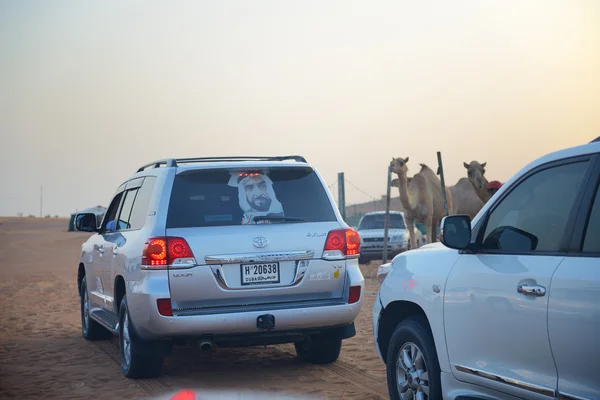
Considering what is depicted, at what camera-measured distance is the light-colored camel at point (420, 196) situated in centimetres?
2555

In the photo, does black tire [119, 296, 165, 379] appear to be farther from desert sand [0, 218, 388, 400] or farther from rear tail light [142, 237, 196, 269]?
rear tail light [142, 237, 196, 269]

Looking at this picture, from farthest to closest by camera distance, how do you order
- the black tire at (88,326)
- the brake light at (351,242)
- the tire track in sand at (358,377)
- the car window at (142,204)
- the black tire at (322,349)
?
the black tire at (88,326), the black tire at (322,349), the car window at (142,204), the brake light at (351,242), the tire track in sand at (358,377)

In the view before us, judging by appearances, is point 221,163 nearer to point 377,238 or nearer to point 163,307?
point 163,307

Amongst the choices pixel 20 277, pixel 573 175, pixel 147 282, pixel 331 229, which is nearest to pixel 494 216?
pixel 573 175

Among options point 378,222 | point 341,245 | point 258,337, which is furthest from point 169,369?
point 378,222

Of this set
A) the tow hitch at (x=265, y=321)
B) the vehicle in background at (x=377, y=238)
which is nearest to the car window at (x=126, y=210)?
the tow hitch at (x=265, y=321)

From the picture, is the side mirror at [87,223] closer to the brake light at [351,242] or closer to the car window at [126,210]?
the car window at [126,210]

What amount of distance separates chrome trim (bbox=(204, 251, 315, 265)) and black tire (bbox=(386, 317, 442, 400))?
187 centimetres

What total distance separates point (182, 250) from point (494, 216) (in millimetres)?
3247

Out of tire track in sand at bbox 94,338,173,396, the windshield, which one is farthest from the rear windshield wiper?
the windshield

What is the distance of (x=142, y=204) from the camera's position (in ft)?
29.5

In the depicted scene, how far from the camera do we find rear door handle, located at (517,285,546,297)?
475cm

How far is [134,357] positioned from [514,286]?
456cm

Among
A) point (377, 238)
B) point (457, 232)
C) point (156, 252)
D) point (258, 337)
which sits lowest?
point (258, 337)
